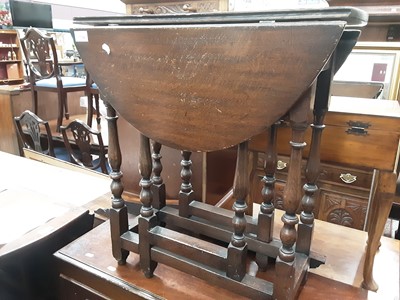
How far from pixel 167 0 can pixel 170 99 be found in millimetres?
1622

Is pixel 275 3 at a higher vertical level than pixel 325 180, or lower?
higher

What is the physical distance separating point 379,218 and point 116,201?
84 centimetres

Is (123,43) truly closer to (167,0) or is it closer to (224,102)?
(224,102)

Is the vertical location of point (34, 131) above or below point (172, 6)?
below

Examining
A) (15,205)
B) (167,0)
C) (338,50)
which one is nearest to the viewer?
(338,50)

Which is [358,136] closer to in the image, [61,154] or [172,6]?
[172,6]

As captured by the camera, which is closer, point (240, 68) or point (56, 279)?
point (240, 68)

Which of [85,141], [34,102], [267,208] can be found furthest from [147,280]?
[34,102]

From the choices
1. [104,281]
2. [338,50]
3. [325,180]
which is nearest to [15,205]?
[104,281]

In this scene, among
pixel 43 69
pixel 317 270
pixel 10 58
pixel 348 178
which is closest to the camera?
pixel 317 270

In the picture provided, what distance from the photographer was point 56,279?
1.13m

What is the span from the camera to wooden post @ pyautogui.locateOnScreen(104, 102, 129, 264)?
975 millimetres

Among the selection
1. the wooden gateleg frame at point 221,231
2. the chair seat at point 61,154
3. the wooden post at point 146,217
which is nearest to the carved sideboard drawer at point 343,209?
the wooden gateleg frame at point 221,231

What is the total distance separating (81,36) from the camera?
0.83 metres
